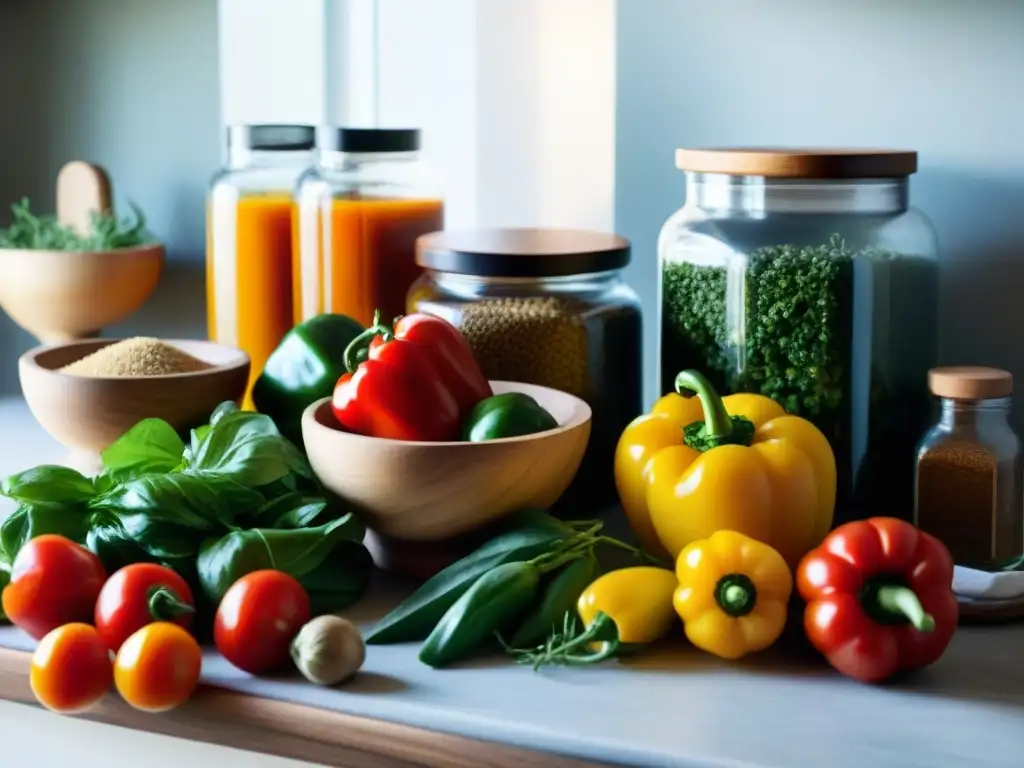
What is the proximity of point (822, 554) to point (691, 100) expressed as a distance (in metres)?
0.62

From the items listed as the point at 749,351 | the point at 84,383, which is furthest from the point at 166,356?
the point at 749,351

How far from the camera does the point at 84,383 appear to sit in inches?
49.7

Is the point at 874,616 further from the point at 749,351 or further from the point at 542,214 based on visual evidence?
the point at 542,214

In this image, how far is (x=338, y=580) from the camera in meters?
1.03

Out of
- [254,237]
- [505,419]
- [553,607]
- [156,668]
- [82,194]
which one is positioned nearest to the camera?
[156,668]

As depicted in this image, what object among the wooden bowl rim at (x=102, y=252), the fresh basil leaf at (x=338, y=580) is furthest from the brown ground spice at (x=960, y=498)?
the wooden bowl rim at (x=102, y=252)

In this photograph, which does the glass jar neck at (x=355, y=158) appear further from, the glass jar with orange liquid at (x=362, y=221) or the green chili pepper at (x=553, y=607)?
the green chili pepper at (x=553, y=607)

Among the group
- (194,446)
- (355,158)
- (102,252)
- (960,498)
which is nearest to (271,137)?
(355,158)

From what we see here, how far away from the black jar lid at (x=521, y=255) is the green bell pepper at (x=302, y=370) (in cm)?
11

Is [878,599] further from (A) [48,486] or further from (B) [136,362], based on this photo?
(B) [136,362]

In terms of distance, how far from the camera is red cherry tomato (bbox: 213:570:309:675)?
895 millimetres

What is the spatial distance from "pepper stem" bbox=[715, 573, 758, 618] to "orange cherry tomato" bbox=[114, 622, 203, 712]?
1.16 feet

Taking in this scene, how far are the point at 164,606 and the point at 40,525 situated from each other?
0.19 meters

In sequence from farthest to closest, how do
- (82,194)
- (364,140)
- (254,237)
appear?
(82,194) < (254,237) < (364,140)
